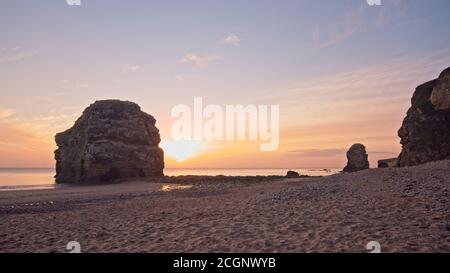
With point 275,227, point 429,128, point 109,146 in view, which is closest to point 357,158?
point 429,128

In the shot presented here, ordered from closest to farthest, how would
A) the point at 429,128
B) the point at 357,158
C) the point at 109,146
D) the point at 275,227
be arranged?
1. the point at 275,227
2. the point at 429,128
3. the point at 109,146
4. the point at 357,158

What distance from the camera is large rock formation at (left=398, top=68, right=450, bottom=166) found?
146 feet

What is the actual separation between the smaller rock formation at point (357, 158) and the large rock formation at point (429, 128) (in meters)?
26.1

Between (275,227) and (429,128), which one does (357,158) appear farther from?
(275,227)

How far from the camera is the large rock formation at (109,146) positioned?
5605cm

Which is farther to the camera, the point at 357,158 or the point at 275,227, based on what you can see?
the point at 357,158

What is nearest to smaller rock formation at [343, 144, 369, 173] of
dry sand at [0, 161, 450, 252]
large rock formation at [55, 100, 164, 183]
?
large rock formation at [55, 100, 164, 183]

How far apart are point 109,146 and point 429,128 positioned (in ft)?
163

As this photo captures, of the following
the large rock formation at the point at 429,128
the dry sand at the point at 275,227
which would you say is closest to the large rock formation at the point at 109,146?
the dry sand at the point at 275,227

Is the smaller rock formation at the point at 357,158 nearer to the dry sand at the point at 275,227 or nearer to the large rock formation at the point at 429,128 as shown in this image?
the large rock formation at the point at 429,128

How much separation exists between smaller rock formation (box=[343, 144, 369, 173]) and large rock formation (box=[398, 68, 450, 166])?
26150mm

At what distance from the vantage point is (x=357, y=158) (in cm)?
7631

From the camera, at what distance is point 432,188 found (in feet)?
51.8

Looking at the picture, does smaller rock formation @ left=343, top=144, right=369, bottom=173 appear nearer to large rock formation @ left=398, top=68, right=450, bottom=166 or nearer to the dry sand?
large rock formation @ left=398, top=68, right=450, bottom=166
